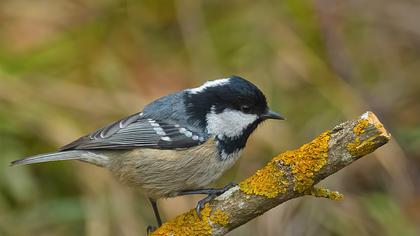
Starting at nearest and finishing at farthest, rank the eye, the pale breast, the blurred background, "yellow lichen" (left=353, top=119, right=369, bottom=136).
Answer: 1. "yellow lichen" (left=353, top=119, right=369, bottom=136)
2. the pale breast
3. the eye
4. the blurred background

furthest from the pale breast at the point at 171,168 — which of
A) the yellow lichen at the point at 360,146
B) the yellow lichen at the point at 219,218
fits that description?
the yellow lichen at the point at 360,146

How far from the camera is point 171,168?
120 inches

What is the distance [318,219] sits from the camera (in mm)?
4055

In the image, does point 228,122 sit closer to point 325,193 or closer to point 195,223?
point 195,223

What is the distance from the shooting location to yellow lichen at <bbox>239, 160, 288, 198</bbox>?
2428 millimetres

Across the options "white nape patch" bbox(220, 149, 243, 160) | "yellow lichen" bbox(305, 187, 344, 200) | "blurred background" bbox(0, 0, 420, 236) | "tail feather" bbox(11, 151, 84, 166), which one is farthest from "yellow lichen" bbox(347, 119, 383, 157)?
"blurred background" bbox(0, 0, 420, 236)

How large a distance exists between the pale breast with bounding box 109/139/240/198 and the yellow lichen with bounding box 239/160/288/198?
1.82 feet

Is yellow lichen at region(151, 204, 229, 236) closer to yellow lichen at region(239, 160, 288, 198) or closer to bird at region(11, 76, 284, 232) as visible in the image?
yellow lichen at region(239, 160, 288, 198)

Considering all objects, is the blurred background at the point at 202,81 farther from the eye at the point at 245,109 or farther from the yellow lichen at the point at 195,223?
the yellow lichen at the point at 195,223

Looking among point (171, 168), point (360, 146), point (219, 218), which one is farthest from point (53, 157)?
point (360, 146)

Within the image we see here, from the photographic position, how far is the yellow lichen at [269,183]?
2.43m

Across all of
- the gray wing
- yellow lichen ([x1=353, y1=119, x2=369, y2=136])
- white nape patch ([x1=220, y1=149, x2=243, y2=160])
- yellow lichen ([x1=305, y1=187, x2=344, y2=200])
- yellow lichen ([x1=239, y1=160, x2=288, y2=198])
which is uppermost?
the gray wing

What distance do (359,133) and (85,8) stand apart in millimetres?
3390

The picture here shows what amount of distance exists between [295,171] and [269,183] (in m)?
0.10
